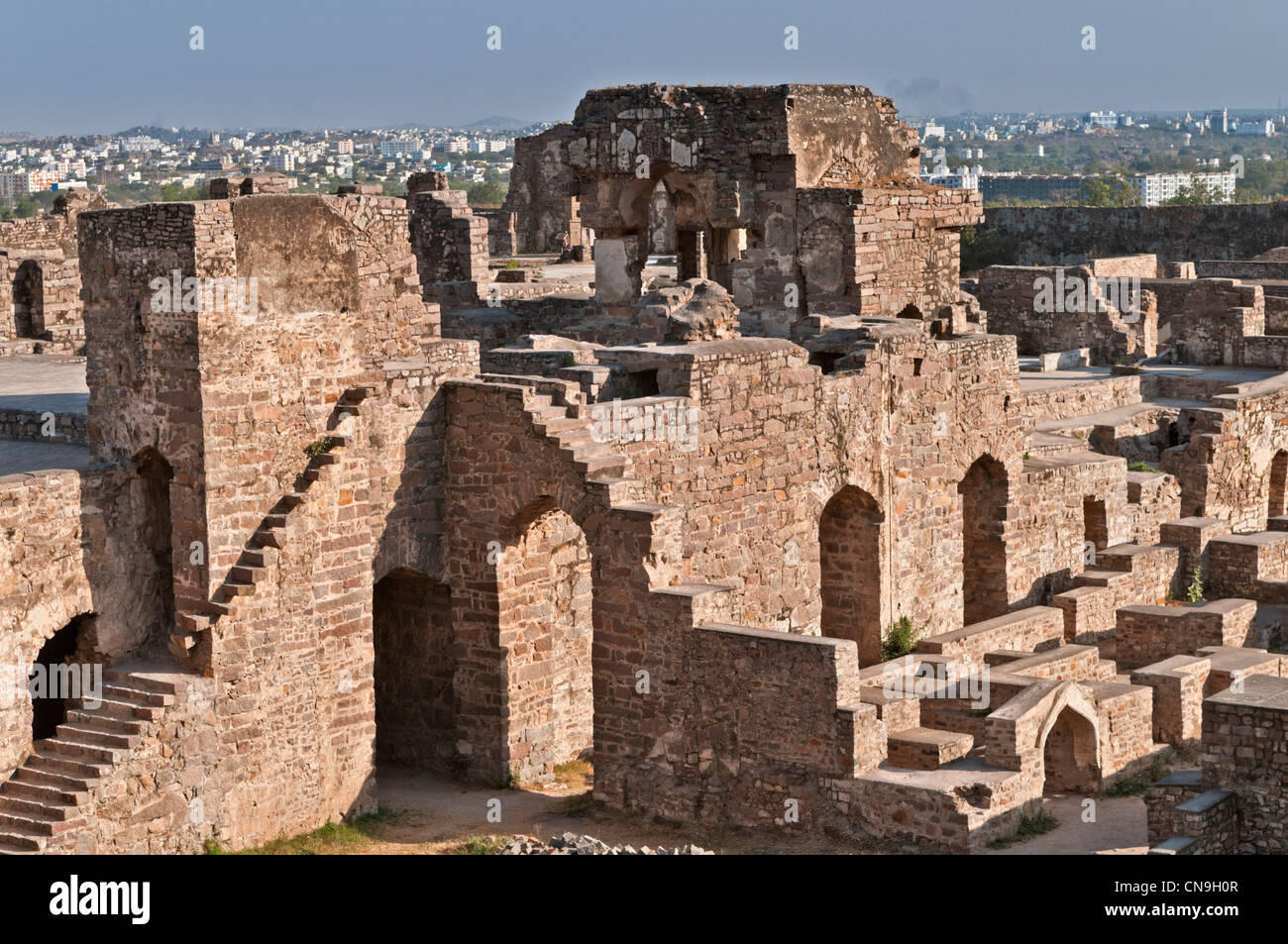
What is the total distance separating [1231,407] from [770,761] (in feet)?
43.9

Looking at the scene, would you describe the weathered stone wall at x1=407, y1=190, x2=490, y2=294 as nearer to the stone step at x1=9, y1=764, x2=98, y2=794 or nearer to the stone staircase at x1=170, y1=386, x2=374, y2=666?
the stone staircase at x1=170, y1=386, x2=374, y2=666

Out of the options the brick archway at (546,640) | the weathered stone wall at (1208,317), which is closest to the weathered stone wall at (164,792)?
the brick archway at (546,640)

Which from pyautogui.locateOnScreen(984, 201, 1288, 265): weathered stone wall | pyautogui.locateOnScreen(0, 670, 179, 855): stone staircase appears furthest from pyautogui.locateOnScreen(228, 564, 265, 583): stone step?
pyautogui.locateOnScreen(984, 201, 1288, 265): weathered stone wall

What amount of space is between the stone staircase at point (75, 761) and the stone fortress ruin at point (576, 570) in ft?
0.13

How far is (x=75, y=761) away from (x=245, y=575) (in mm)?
1873

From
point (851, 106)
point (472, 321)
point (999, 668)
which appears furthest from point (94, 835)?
point (851, 106)

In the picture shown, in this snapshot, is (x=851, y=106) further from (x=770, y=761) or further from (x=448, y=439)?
(x=770, y=761)

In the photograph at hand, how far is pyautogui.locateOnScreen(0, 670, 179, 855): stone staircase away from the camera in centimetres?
1531

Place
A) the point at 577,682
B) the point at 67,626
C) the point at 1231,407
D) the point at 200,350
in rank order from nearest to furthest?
1. the point at 200,350
2. the point at 67,626
3. the point at 577,682
4. the point at 1231,407

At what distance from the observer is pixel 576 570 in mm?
18875

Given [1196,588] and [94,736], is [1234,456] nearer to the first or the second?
[1196,588]

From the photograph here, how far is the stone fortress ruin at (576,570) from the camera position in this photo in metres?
16.2
